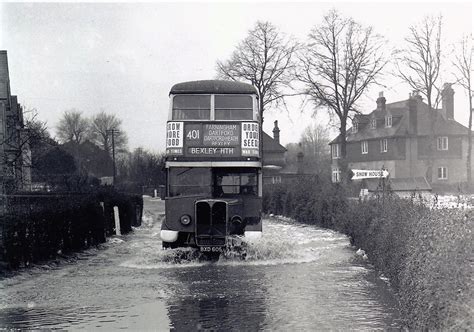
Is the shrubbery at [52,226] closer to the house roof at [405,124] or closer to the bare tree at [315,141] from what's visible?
the house roof at [405,124]

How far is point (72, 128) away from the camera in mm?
113062

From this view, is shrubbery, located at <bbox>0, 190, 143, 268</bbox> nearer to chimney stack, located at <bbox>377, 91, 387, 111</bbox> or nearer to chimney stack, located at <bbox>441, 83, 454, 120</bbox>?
chimney stack, located at <bbox>441, 83, 454, 120</bbox>

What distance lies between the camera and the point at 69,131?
113 m

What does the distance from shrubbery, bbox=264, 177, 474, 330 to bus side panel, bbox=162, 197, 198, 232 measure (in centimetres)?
452

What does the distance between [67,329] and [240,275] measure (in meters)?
5.50

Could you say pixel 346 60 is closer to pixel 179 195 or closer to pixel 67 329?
pixel 179 195

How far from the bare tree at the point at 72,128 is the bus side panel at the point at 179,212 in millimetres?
100015

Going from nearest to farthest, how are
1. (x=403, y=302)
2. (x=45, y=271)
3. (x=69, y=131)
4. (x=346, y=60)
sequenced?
(x=403, y=302)
(x=45, y=271)
(x=346, y=60)
(x=69, y=131)

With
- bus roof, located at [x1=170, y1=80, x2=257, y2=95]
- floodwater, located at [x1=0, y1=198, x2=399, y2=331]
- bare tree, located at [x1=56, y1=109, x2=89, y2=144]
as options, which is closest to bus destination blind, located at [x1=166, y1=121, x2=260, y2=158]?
bus roof, located at [x1=170, y1=80, x2=257, y2=95]

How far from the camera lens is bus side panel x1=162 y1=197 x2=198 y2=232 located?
49.4ft

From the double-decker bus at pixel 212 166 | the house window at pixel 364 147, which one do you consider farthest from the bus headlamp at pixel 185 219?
the house window at pixel 364 147

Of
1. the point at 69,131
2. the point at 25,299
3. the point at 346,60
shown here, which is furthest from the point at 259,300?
the point at 69,131

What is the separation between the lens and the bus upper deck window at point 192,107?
1584 cm

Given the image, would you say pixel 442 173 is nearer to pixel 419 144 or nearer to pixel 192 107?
pixel 419 144
